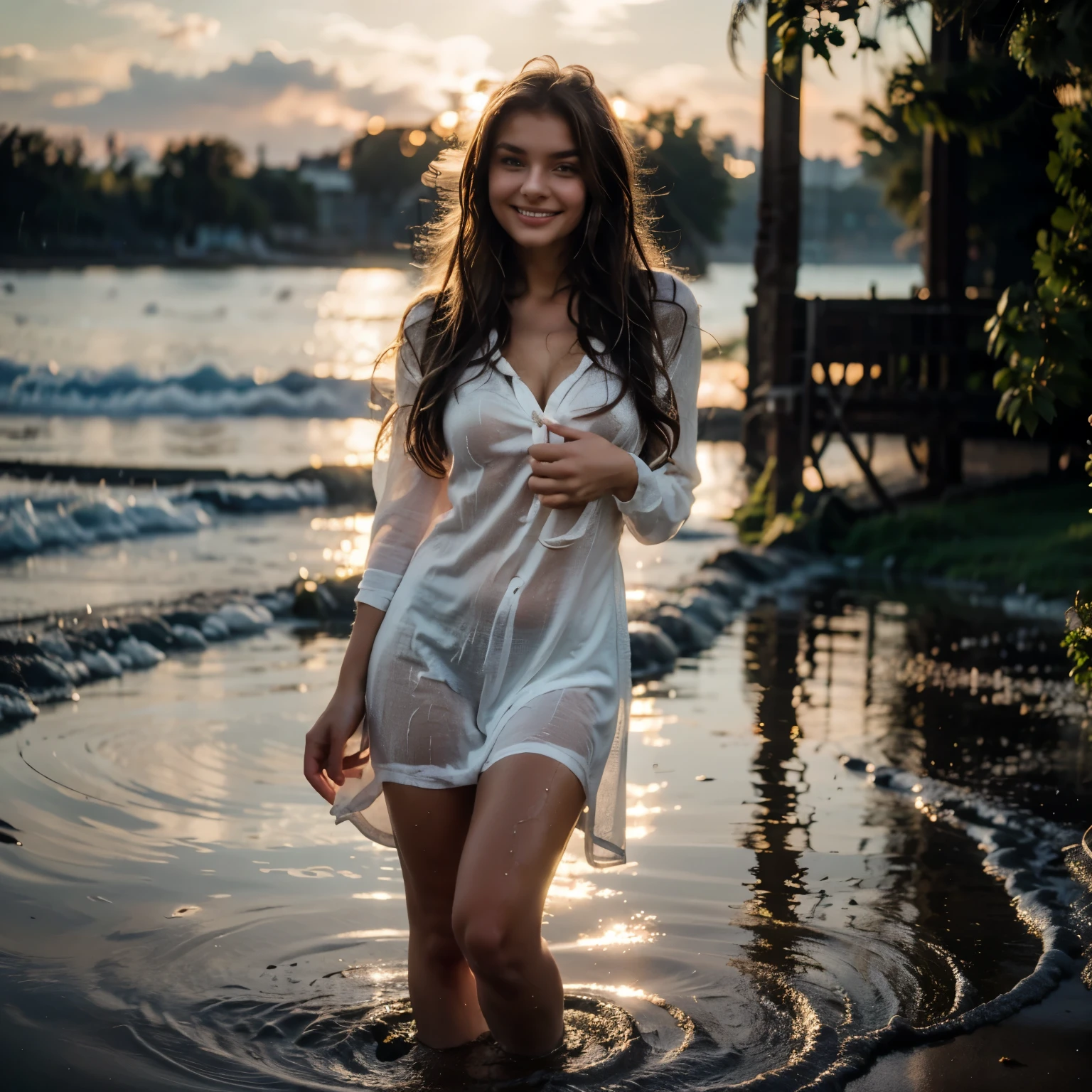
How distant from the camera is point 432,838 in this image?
285 cm

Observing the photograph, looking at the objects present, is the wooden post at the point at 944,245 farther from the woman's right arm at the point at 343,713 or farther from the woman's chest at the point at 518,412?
the woman's right arm at the point at 343,713

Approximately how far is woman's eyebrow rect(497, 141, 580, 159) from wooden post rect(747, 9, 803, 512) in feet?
31.2

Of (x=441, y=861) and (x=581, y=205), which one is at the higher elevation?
(x=581, y=205)

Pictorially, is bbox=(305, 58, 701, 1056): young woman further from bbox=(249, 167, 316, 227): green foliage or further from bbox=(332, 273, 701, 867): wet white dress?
bbox=(249, 167, 316, 227): green foliage

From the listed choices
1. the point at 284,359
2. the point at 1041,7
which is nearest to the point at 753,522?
the point at 1041,7

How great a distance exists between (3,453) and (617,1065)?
19.5m

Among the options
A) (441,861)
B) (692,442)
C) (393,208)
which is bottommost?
(441,861)

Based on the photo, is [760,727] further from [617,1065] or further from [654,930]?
[617,1065]

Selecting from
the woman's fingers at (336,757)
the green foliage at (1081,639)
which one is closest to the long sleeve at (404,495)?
the woman's fingers at (336,757)

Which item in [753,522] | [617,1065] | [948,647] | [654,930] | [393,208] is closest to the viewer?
[617,1065]

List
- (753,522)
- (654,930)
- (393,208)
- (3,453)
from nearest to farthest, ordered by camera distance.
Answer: (654,930), (753,522), (3,453), (393,208)

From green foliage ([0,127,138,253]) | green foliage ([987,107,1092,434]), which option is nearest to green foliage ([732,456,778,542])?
green foliage ([0,127,138,253])

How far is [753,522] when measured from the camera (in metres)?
12.8

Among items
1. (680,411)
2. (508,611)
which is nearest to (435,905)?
(508,611)
